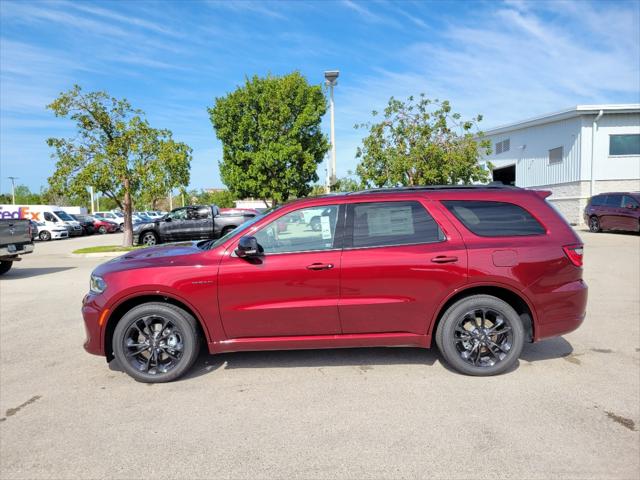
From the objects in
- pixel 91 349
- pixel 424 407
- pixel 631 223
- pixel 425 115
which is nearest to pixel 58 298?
pixel 91 349

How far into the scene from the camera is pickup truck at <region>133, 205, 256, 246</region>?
18.3 meters

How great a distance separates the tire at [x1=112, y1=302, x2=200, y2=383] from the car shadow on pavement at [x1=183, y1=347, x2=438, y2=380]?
0.83 feet

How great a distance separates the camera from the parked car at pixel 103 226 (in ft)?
113

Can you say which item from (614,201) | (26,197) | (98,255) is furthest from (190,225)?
(26,197)

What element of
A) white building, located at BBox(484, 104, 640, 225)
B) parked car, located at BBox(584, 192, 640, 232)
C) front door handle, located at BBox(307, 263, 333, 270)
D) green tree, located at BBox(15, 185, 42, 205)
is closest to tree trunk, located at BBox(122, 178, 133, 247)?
front door handle, located at BBox(307, 263, 333, 270)

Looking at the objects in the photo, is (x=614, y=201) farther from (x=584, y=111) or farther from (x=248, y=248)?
(x=248, y=248)

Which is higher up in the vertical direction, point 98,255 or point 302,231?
point 302,231

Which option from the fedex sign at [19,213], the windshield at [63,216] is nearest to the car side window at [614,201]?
the windshield at [63,216]

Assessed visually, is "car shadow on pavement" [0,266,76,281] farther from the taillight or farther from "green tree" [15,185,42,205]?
"green tree" [15,185,42,205]

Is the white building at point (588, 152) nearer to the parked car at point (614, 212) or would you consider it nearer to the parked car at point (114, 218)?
the parked car at point (614, 212)

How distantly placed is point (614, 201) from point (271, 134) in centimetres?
1876

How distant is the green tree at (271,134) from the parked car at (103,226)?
12.2 metres

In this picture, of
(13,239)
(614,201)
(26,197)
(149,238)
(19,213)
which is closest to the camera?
(13,239)

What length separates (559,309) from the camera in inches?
160
